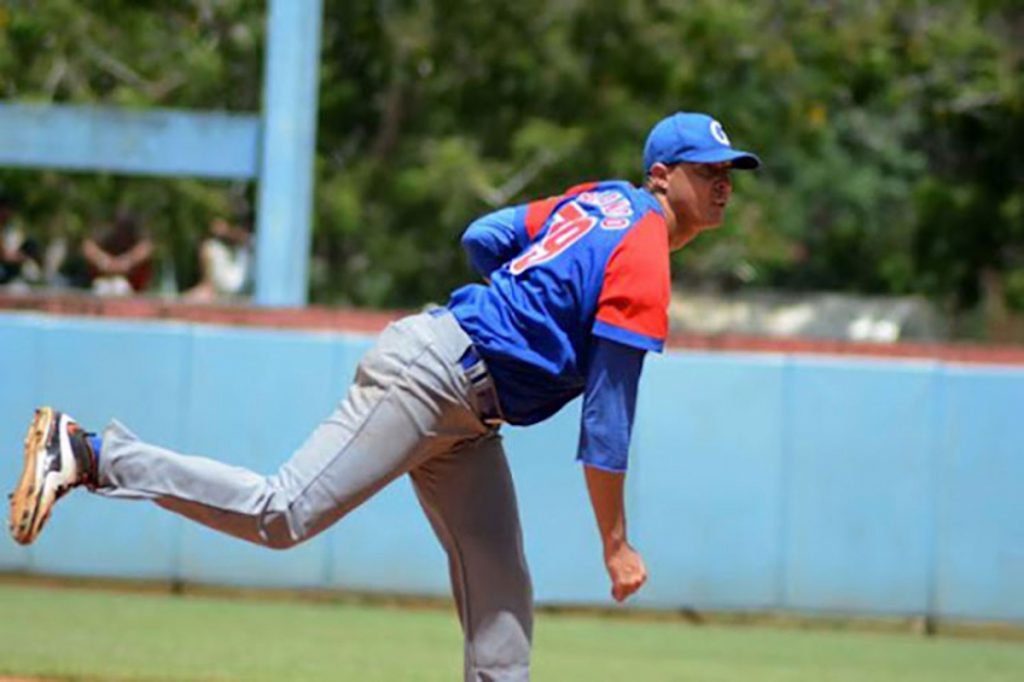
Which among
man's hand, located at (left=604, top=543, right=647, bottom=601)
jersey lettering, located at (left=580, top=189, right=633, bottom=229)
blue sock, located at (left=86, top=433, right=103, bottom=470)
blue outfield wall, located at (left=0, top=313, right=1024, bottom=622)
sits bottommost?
blue outfield wall, located at (left=0, top=313, right=1024, bottom=622)

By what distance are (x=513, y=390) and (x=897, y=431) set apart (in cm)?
643

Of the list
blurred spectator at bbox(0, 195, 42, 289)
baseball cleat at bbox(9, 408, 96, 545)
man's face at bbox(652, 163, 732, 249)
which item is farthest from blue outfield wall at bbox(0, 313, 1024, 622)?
baseball cleat at bbox(9, 408, 96, 545)

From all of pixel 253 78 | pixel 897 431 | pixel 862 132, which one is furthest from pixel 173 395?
pixel 862 132

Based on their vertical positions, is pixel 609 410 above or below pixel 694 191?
below

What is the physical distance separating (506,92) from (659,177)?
18218mm

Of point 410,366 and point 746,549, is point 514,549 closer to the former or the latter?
point 410,366

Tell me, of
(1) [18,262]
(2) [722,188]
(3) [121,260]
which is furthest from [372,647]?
(1) [18,262]

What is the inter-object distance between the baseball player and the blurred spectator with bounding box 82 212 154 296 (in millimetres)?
11422

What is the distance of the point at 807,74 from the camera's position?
961 inches

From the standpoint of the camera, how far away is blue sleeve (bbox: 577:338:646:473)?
5375 millimetres

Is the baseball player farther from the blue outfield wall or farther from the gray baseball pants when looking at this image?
the blue outfield wall

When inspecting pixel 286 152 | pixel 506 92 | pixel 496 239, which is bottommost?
pixel 496 239

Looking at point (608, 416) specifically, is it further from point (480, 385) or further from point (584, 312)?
point (480, 385)

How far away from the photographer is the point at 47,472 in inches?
216
